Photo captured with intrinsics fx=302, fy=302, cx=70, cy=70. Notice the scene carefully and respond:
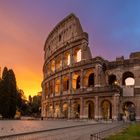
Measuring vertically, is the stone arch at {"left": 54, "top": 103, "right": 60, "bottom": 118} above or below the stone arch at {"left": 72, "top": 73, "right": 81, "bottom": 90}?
below

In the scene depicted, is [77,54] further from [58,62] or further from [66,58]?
[58,62]

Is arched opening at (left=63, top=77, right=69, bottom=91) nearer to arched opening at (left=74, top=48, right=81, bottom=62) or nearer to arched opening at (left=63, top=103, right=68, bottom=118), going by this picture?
arched opening at (left=63, top=103, right=68, bottom=118)

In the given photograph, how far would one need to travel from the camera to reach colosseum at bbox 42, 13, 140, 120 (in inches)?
1801

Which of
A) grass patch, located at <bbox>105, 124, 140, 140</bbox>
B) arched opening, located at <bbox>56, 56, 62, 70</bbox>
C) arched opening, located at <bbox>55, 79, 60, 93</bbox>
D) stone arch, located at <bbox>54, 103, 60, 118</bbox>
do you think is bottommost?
grass patch, located at <bbox>105, 124, 140, 140</bbox>

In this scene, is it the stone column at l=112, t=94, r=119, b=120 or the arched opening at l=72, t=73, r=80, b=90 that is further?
the arched opening at l=72, t=73, r=80, b=90

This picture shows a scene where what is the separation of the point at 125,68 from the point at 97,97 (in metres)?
6.31

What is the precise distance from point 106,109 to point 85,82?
5740 millimetres

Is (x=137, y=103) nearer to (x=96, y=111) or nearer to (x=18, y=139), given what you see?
(x=96, y=111)

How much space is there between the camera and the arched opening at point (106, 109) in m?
48.4

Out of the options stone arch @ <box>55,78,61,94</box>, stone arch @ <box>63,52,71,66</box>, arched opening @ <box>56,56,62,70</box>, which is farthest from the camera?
arched opening @ <box>56,56,62,70</box>

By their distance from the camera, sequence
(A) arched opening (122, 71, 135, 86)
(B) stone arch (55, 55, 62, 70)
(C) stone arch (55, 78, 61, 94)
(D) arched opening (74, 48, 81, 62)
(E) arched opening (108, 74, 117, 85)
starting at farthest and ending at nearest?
(B) stone arch (55, 55, 62, 70)
(C) stone arch (55, 78, 61, 94)
(D) arched opening (74, 48, 81, 62)
(E) arched opening (108, 74, 117, 85)
(A) arched opening (122, 71, 135, 86)

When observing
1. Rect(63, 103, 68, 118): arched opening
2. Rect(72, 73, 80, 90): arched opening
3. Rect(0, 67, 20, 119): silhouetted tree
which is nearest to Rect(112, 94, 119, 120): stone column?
Rect(72, 73, 80, 90): arched opening

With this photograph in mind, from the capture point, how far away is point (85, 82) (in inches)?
2007

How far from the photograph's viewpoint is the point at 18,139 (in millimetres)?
15648
